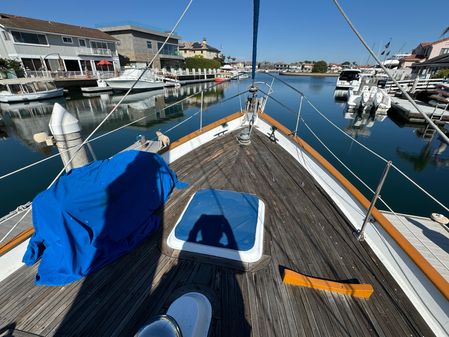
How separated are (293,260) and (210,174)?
1.92 metres

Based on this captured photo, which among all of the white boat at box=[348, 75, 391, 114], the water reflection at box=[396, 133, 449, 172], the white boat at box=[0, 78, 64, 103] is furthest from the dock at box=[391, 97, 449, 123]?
the white boat at box=[0, 78, 64, 103]

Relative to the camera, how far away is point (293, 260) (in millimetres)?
2096

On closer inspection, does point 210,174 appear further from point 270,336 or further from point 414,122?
point 414,122

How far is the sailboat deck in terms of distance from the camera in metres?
1.57

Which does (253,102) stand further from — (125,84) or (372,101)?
(125,84)

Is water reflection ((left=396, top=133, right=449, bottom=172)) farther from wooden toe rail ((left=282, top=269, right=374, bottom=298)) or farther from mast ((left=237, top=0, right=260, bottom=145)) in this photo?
wooden toe rail ((left=282, top=269, right=374, bottom=298))

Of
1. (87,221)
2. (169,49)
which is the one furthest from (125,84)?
(87,221)

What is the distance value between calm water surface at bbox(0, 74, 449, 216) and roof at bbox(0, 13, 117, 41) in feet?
27.0

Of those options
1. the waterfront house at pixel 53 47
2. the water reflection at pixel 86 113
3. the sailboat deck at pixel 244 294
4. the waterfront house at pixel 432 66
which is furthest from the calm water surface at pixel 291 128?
the waterfront house at pixel 432 66

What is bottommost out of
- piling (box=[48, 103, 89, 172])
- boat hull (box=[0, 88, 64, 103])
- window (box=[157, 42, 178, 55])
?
boat hull (box=[0, 88, 64, 103])

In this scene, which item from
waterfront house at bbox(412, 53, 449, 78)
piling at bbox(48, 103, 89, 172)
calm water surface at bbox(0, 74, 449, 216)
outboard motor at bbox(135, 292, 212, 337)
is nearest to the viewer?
outboard motor at bbox(135, 292, 212, 337)

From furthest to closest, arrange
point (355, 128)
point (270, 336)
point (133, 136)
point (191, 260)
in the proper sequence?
1. point (355, 128)
2. point (133, 136)
3. point (191, 260)
4. point (270, 336)

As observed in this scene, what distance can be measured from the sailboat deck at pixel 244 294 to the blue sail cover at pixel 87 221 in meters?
0.13

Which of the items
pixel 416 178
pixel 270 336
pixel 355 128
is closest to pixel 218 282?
pixel 270 336
